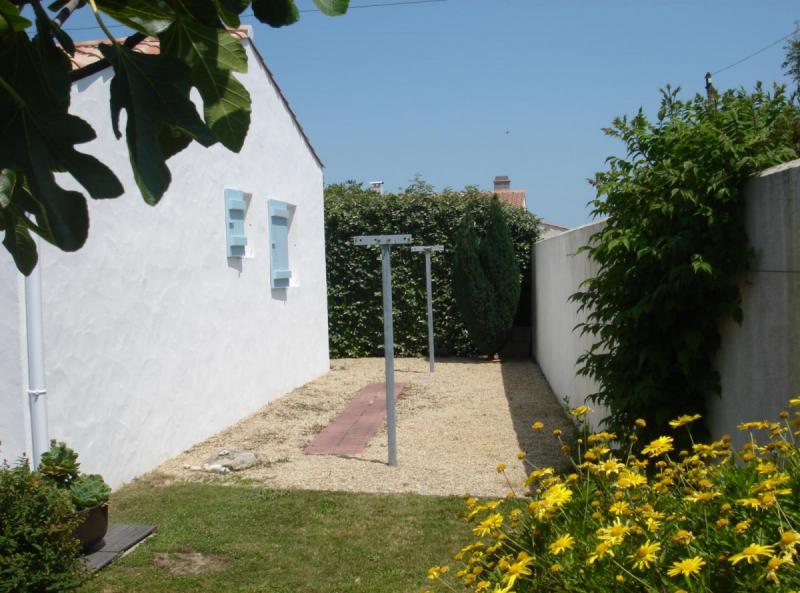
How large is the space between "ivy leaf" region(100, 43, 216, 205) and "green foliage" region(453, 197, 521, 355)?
13.0 m

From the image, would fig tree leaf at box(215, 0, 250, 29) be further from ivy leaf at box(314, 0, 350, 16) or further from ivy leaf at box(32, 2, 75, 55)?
ivy leaf at box(32, 2, 75, 55)

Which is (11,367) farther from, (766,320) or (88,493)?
(766,320)

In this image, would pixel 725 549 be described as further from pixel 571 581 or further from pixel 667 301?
pixel 667 301

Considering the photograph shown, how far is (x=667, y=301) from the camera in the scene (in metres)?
4.21

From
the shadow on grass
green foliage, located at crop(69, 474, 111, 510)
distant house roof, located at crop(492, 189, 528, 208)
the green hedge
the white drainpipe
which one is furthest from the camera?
distant house roof, located at crop(492, 189, 528, 208)

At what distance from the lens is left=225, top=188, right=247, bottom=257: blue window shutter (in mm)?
8766

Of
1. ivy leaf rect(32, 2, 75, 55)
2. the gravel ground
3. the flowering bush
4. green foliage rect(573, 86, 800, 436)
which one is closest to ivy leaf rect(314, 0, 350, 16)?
ivy leaf rect(32, 2, 75, 55)

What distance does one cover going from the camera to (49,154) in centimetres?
118

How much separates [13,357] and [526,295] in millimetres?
11323

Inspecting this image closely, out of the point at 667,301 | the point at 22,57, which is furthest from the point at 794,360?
the point at 22,57

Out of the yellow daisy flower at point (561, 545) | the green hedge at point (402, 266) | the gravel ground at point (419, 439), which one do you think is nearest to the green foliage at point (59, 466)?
the gravel ground at point (419, 439)

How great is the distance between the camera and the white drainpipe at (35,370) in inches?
202

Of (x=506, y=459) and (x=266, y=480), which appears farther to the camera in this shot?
(x=506, y=459)

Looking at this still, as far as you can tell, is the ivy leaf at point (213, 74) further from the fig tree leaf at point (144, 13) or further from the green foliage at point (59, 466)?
the green foliage at point (59, 466)
